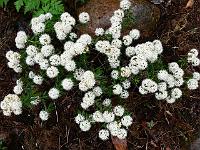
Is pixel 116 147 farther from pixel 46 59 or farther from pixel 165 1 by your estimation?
pixel 165 1

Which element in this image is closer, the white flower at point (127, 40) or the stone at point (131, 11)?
the white flower at point (127, 40)

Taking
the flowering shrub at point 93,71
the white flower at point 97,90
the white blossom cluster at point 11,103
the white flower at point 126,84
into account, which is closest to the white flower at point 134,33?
the flowering shrub at point 93,71

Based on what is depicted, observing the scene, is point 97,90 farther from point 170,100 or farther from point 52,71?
point 170,100

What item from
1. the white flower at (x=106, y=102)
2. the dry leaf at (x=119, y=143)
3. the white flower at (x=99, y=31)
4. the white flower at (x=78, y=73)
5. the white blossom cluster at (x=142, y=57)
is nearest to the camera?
the white blossom cluster at (x=142, y=57)

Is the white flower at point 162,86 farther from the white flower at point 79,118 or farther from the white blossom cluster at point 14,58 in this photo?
the white blossom cluster at point 14,58

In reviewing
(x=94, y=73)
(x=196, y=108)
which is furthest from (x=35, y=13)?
(x=196, y=108)

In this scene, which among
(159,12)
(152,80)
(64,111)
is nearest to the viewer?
(152,80)

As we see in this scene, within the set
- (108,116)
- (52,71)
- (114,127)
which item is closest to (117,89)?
(108,116)
